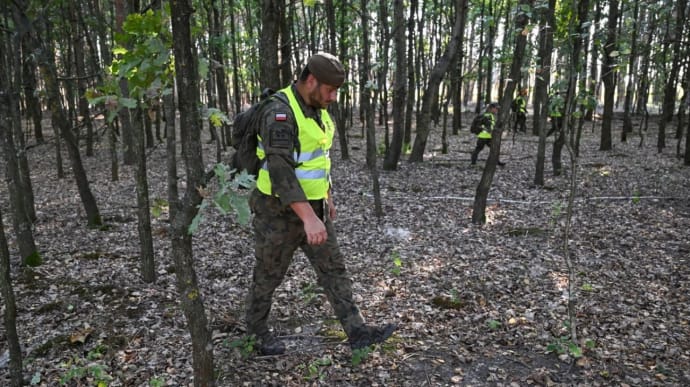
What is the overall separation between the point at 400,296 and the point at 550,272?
1868 millimetres

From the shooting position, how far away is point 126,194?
980 centimetres

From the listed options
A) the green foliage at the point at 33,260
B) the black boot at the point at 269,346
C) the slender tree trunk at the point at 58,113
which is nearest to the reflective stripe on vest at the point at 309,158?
the black boot at the point at 269,346

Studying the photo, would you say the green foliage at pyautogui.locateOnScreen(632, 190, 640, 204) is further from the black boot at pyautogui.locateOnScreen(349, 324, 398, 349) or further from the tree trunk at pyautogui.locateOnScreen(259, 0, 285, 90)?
the tree trunk at pyautogui.locateOnScreen(259, 0, 285, 90)

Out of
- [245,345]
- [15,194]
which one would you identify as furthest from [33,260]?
[245,345]

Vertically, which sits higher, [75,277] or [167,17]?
[167,17]

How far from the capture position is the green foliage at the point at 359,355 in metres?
3.67

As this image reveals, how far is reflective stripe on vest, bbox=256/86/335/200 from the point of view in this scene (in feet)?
10.7

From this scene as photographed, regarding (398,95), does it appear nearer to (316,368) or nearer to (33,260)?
(33,260)

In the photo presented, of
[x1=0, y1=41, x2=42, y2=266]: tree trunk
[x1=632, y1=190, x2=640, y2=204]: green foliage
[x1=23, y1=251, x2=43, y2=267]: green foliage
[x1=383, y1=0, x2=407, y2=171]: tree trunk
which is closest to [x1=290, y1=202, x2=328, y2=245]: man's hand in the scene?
[x1=0, y1=41, x2=42, y2=266]: tree trunk

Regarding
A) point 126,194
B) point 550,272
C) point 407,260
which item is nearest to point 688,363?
point 550,272

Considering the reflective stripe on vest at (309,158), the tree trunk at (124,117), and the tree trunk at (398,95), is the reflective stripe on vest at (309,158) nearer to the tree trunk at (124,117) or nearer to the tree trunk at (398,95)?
the tree trunk at (124,117)

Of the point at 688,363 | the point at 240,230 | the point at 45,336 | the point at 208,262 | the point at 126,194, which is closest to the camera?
the point at 688,363

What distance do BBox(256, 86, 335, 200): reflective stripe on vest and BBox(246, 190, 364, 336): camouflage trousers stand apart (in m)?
0.13

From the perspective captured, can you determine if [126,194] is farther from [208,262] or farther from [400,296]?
[400,296]
